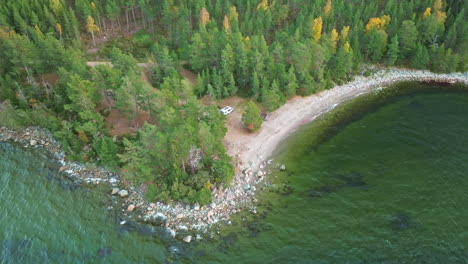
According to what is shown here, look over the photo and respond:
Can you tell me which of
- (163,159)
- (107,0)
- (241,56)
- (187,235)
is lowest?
(187,235)

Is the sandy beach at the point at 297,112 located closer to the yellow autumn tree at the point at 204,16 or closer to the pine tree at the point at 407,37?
the pine tree at the point at 407,37

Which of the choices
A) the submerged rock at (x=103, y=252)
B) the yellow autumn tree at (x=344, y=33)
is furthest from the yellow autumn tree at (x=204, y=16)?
the submerged rock at (x=103, y=252)

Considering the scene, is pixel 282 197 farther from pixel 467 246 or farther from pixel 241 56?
pixel 241 56

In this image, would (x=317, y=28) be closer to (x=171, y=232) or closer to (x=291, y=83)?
(x=291, y=83)

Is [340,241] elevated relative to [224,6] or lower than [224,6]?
lower

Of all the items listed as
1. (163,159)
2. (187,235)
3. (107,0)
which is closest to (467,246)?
(187,235)

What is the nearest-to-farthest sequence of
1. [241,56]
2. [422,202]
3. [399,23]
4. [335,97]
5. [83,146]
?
1. [422,202]
2. [83,146]
3. [241,56]
4. [335,97]
5. [399,23]

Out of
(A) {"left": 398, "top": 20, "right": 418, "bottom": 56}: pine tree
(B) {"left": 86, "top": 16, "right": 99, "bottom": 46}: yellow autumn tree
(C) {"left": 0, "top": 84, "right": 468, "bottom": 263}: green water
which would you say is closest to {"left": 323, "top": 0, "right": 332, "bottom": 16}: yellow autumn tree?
(A) {"left": 398, "top": 20, "right": 418, "bottom": 56}: pine tree
